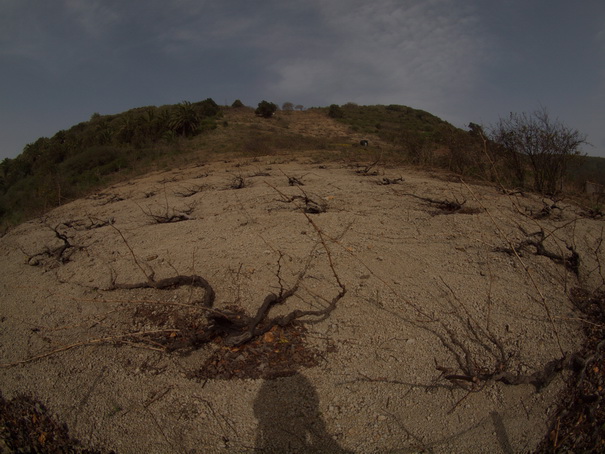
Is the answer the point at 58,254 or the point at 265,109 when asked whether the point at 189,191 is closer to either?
the point at 58,254

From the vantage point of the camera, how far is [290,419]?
6.52 feet

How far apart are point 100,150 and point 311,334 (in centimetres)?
1871

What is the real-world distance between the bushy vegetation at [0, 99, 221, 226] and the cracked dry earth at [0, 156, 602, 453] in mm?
11405

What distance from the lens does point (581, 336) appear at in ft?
8.36

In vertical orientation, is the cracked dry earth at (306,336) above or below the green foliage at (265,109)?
below

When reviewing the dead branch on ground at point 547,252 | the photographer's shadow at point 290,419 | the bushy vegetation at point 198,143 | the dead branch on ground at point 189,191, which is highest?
the bushy vegetation at point 198,143

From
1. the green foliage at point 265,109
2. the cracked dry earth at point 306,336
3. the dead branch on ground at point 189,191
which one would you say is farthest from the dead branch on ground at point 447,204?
the green foliage at point 265,109

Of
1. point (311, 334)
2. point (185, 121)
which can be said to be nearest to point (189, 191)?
point (311, 334)

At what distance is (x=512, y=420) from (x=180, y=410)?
194 centimetres

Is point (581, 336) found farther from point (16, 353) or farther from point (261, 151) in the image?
point (261, 151)

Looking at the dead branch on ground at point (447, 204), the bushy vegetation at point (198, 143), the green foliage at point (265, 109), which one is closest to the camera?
the dead branch on ground at point (447, 204)

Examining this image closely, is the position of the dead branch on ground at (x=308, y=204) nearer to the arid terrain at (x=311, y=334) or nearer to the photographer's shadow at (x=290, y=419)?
the arid terrain at (x=311, y=334)

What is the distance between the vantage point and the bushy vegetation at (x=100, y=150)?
1524cm

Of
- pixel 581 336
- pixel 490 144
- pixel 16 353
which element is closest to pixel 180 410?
pixel 16 353
